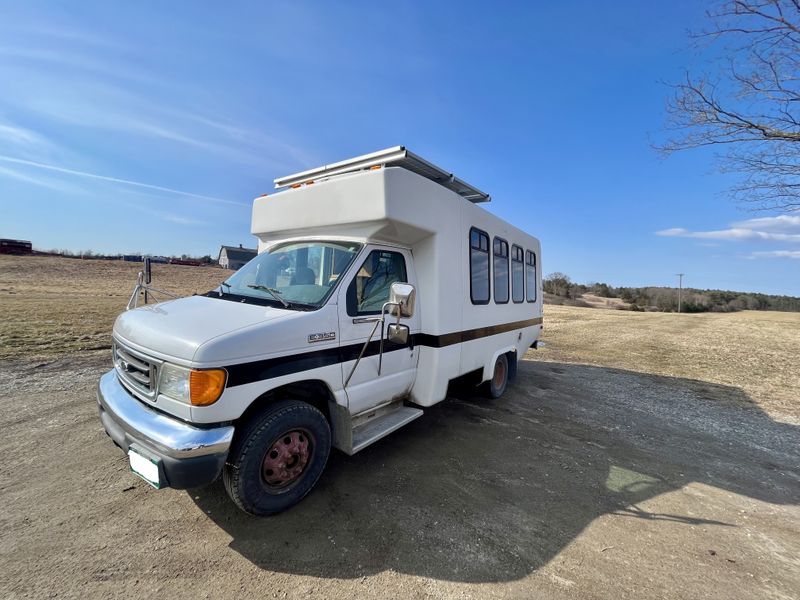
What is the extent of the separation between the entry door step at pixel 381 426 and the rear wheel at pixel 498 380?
226cm

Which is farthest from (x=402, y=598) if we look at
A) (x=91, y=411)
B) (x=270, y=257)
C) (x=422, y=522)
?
(x=91, y=411)

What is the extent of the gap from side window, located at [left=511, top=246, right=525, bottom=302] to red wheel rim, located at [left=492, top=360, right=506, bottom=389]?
127 centimetres

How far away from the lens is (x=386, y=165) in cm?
444

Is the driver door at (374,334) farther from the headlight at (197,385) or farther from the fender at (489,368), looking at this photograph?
the fender at (489,368)

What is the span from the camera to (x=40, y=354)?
7.26m

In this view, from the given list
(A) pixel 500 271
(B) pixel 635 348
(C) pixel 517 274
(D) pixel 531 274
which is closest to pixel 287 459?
(A) pixel 500 271

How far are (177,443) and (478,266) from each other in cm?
423

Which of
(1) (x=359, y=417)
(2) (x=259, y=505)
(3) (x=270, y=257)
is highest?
(3) (x=270, y=257)

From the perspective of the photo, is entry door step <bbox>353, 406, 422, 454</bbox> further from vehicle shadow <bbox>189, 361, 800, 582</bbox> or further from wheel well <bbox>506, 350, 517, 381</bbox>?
wheel well <bbox>506, 350, 517, 381</bbox>

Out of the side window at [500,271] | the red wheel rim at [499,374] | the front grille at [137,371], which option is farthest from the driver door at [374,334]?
the red wheel rim at [499,374]

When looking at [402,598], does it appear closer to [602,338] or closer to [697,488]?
[697,488]

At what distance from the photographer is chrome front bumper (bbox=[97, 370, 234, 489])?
2.45 metres

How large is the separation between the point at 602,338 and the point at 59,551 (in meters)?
17.1

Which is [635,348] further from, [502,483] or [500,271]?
[502,483]
